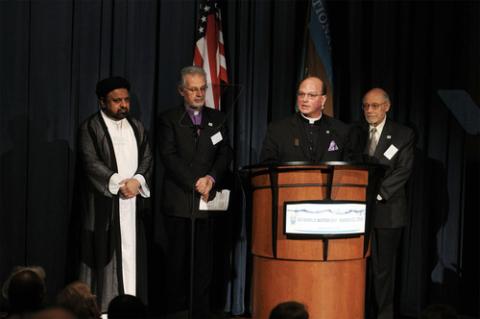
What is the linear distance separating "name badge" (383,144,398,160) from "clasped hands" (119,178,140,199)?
1846 millimetres

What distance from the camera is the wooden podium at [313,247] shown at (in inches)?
174

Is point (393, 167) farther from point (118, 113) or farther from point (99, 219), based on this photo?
point (99, 219)

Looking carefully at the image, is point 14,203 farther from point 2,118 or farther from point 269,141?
point 269,141

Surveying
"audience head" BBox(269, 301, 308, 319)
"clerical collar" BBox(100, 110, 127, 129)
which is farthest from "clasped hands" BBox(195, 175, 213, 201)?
"audience head" BBox(269, 301, 308, 319)

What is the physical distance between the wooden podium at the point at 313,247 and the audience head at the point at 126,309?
1527 mm

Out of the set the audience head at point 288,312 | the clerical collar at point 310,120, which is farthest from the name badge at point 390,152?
the audience head at point 288,312

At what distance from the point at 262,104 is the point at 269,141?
1511mm

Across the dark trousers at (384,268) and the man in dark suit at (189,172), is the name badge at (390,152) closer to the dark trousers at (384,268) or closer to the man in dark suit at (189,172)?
the dark trousers at (384,268)

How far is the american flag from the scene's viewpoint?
611cm

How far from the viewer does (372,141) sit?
591cm

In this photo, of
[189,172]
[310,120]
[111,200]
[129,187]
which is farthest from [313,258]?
[111,200]

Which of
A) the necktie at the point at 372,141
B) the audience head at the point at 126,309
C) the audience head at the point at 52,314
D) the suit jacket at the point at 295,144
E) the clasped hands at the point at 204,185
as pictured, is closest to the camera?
the audience head at the point at 52,314

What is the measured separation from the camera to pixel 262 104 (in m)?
6.60

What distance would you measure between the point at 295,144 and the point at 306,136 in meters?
0.11
